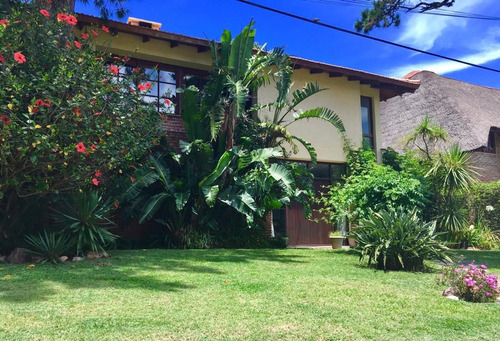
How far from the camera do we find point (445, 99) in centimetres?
2327

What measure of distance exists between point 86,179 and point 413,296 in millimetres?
5997

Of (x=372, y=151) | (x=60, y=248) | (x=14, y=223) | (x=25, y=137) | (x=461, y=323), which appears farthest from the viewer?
(x=372, y=151)

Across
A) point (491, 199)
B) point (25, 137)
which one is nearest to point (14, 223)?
point (25, 137)

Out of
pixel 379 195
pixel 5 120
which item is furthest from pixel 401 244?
pixel 5 120

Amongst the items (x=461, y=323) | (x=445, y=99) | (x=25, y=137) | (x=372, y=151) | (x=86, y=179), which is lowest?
(x=461, y=323)

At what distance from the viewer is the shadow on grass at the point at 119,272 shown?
599 cm

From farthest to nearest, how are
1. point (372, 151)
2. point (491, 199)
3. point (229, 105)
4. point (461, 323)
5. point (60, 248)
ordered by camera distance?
point (491, 199) → point (372, 151) → point (229, 105) → point (60, 248) → point (461, 323)

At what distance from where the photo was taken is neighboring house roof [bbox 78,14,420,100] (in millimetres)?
12359

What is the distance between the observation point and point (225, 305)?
5.38 meters

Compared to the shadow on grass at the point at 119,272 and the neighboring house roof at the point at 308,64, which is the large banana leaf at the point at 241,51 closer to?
the neighboring house roof at the point at 308,64

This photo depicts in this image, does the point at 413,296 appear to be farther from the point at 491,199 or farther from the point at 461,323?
the point at 491,199

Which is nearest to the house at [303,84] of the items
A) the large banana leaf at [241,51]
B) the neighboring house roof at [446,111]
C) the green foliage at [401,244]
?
the large banana leaf at [241,51]

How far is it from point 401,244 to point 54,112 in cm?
662

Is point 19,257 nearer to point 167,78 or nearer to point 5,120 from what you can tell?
point 5,120
